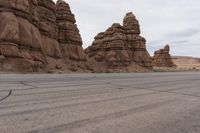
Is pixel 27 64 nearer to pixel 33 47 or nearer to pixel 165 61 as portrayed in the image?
pixel 33 47

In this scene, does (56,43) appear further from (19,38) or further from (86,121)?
(86,121)

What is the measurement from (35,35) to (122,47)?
34.7 m

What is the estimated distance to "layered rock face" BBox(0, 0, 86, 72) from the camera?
32.1m

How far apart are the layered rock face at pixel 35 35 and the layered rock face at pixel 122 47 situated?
1457cm

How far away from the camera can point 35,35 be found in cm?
3894

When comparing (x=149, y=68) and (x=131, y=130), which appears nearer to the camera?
(x=131, y=130)

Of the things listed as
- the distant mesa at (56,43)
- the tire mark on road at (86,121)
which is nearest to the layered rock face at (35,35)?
the distant mesa at (56,43)

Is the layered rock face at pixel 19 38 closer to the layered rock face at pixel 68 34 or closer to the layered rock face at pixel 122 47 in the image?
the layered rock face at pixel 68 34

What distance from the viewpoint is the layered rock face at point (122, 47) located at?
67312 millimetres

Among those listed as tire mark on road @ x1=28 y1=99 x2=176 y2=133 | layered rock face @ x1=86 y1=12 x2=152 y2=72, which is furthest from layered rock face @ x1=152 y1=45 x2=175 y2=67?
tire mark on road @ x1=28 y1=99 x2=176 y2=133

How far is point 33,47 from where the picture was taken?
3781 cm

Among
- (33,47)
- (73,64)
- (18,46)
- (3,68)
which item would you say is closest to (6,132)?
(3,68)

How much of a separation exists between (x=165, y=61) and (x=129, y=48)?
168ft

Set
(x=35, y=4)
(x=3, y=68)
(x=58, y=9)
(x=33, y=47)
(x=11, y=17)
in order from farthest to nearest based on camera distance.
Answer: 1. (x=58, y=9)
2. (x=35, y=4)
3. (x=33, y=47)
4. (x=11, y=17)
5. (x=3, y=68)
